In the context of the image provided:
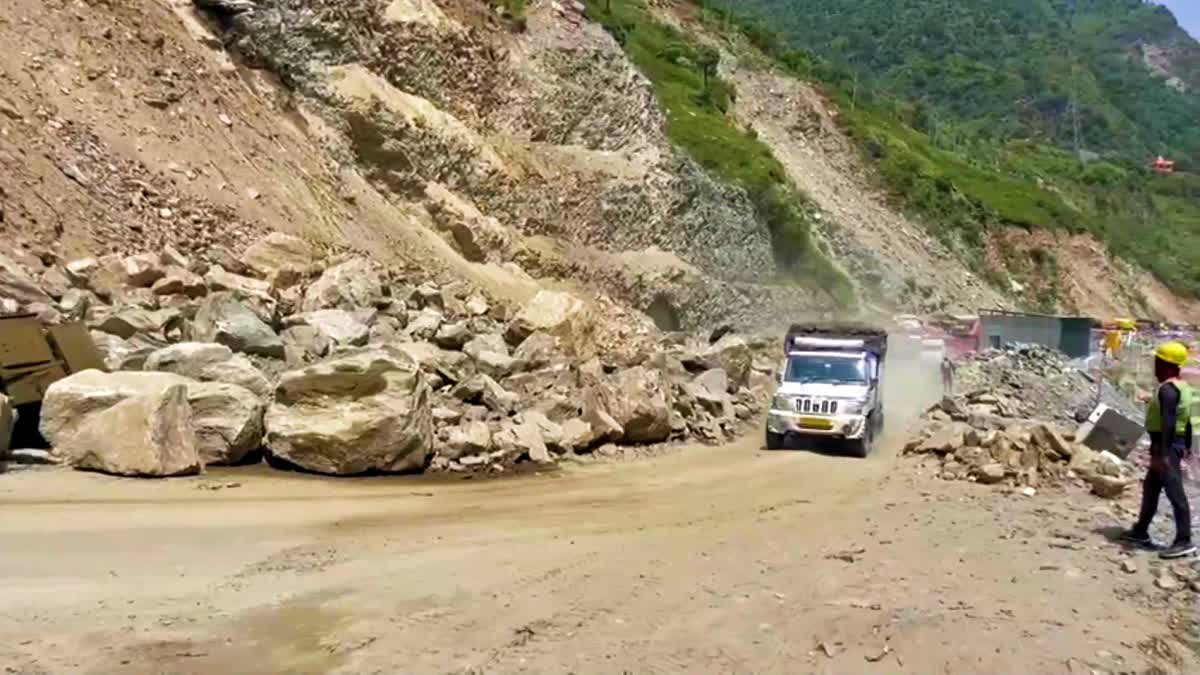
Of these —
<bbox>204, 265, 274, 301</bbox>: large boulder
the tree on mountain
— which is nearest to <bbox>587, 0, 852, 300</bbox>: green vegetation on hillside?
the tree on mountain

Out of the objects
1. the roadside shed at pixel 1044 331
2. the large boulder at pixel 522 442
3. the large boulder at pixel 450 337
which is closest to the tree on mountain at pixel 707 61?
the roadside shed at pixel 1044 331

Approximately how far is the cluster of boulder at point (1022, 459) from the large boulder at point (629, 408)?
4.21 m

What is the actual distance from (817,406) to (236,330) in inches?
362

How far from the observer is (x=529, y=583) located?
888 cm

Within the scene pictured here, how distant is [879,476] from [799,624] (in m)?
9.03

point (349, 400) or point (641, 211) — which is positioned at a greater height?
point (641, 211)

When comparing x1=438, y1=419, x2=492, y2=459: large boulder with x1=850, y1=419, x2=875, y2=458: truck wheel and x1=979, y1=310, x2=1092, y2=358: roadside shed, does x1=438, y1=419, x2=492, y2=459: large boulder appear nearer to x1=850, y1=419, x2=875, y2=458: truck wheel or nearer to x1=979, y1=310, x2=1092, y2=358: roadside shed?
x1=850, y1=419, x2=875, y2=458: truck wheel

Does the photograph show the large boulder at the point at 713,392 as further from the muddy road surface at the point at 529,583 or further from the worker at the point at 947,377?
the worker at the point at 947,377

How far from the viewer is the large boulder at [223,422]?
12.9 metres

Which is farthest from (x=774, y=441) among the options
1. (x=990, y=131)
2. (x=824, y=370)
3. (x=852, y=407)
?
(x=990, y=131)

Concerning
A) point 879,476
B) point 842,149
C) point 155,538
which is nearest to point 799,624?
point 155,538

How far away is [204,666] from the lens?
6.66 metres

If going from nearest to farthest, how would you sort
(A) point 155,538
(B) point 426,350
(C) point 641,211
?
1. (A) point 155,538
2. (B) point 426,350
3. (C) point 641,211

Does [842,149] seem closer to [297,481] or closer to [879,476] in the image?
[879,476]
